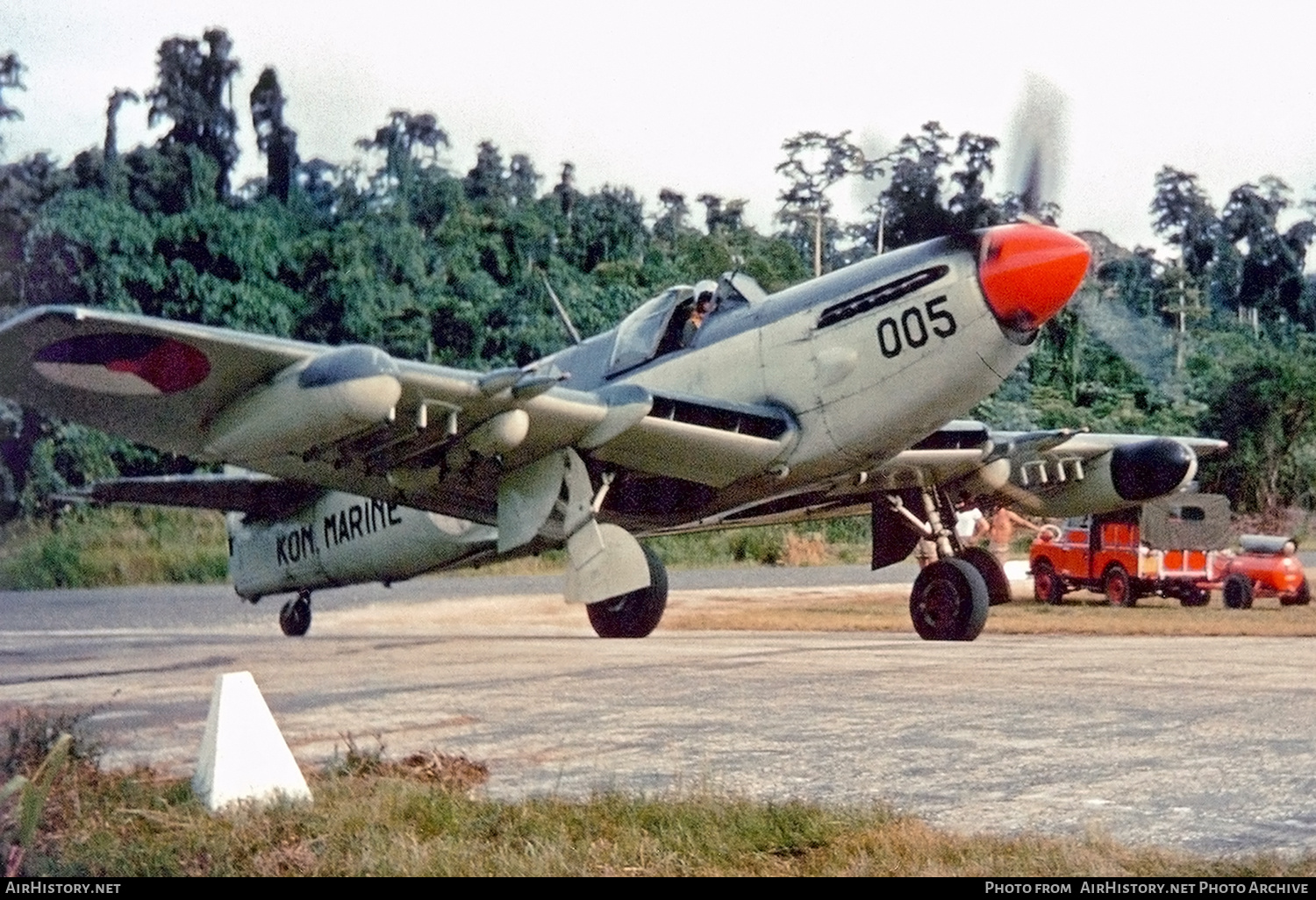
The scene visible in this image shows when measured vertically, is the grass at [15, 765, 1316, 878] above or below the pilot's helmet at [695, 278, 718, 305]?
below

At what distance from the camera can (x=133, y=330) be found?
402 inches

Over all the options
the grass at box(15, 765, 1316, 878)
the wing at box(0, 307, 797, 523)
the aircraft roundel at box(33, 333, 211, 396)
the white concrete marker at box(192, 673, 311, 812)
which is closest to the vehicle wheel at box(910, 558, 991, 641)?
the wing at box(0, 307, 797, 523)

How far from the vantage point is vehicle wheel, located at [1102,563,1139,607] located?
78.4ft

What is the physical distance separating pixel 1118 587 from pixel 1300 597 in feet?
9.60

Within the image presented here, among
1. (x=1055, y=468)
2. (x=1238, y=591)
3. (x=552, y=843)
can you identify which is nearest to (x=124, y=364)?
(x=552, y=843)

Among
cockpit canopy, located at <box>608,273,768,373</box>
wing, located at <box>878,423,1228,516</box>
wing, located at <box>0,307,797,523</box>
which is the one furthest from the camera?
wing, located at <box>878,423,1228,516</box>

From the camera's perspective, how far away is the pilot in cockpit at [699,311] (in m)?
13.6

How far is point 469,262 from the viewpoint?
31.1m

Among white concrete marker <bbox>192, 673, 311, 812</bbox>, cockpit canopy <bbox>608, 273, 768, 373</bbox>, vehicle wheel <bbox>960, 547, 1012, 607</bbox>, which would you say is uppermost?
cockpit canopy <bbox>608, 273, 768, 373</bbox>

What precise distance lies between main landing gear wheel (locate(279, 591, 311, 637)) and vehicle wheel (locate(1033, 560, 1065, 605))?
12.3 metres

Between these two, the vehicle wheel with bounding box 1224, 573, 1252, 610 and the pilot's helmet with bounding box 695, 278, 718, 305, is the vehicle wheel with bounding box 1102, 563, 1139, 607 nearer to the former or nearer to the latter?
the vehicle wheel with bounding box 1224, 573, 1252, 610

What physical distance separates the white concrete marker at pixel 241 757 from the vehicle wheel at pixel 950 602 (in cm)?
856

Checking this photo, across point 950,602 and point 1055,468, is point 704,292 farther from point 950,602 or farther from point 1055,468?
point 1055,468

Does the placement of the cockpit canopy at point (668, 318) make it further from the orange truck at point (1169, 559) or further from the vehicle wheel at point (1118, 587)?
the vehicle wheel at point (1118, 587)
